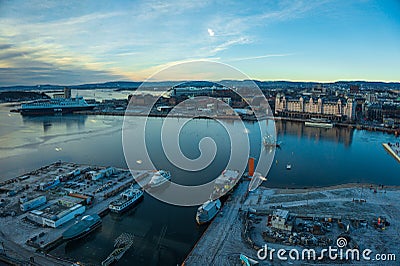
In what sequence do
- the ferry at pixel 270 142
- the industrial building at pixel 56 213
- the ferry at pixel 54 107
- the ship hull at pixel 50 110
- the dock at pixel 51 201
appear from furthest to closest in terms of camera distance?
the ferry at pixel 54 107 < the ship hull at pixel 50 110 < the ferry at pixel 270 142 < the industrial building at pixel 56 213 < the dock at pixel 51 201

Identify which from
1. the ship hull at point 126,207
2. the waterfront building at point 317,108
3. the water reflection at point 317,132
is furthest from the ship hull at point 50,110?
the ship hull at point 126,207

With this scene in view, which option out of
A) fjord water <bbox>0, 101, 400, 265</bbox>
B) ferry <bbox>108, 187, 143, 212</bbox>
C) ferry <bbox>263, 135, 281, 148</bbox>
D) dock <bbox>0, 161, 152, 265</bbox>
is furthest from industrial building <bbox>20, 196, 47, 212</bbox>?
ferry <bbox>263, 135, 281, 148</bbox>

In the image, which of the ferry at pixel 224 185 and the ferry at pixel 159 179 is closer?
the ferry at pixel 224 185

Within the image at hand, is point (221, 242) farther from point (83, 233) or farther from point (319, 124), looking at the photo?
point (319, 124)

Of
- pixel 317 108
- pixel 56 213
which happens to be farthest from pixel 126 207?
pixel 317 108

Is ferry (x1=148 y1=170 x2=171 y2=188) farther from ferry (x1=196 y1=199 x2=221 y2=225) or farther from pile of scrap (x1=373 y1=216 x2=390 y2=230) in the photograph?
pile of scrap (x1=373 y1=216 x2=390 y2=230)

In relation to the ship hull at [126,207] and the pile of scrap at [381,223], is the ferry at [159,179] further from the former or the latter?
the pile of scrap at [381,223]
